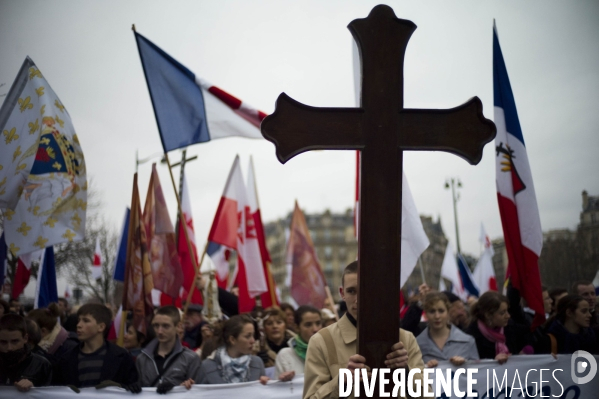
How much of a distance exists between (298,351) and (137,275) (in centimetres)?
248

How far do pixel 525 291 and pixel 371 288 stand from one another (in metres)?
3.92

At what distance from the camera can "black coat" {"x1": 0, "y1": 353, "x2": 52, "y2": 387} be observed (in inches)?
223

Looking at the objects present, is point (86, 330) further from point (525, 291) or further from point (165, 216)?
point (525, 291)

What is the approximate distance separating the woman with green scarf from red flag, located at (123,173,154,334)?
199cm

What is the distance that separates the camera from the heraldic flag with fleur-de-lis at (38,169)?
6.54 meters

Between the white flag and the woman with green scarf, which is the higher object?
the white flag

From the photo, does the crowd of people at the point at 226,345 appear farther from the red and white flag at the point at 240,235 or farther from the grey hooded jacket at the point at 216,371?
the red and white flag at the point at 240,235

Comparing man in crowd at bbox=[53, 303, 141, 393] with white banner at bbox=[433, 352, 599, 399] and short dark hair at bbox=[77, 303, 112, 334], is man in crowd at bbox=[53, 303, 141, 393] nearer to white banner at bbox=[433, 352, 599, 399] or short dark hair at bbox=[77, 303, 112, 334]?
short dark hair at bbox=[77, 303, 112, 334]

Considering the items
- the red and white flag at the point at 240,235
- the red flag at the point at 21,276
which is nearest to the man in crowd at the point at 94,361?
the red and white flag at the point at 240,235

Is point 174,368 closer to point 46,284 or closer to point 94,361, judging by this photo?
point 94,361

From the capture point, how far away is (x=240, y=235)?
33.3 ft

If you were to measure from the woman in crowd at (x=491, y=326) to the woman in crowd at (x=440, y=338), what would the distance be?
230 mm

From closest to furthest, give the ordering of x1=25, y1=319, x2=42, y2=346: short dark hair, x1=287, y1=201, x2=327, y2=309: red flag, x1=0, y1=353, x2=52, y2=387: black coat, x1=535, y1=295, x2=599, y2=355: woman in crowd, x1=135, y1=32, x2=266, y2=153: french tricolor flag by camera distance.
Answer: x1=0, y1=353, x2=52, y2=387: black coat
x1=25, y1=319, x2=42, y2=346: short dark hair
x1=535, y1=295, x2=599, y2=355: woman in crowd
x1=135, y1=32, x2=266, y2=153: french tricolor flag
x1=287, y1=201, x2=327, y2=309: red flag

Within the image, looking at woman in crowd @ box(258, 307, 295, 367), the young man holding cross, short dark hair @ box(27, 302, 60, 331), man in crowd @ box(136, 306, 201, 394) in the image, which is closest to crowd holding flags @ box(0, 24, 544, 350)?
short dark hair @ box(27, 302, 60, 331)
